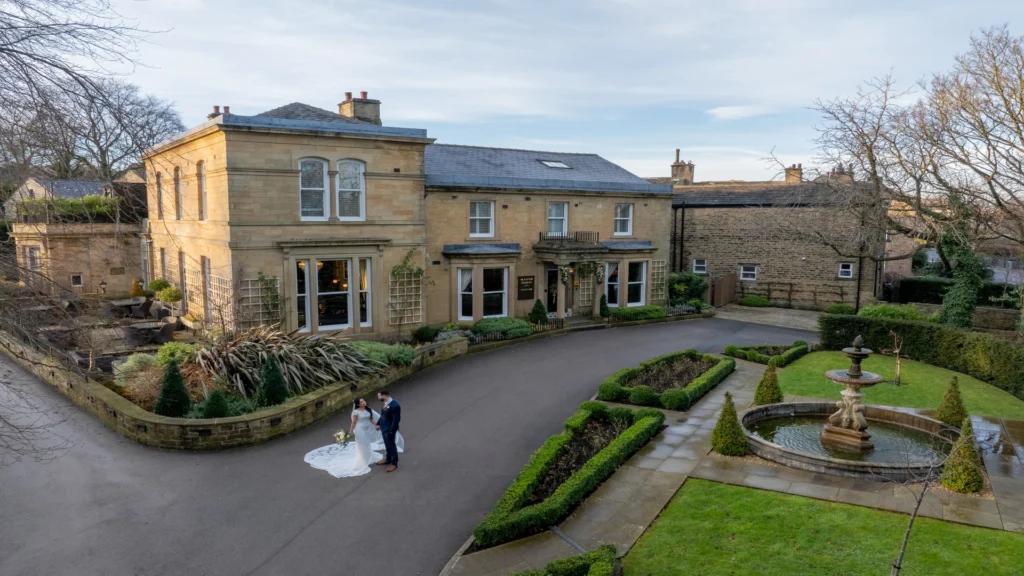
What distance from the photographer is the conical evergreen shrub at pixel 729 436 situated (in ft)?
42.2

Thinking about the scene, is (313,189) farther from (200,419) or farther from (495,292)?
(200,419)

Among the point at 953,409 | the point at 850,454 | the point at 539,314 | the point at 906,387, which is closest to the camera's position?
the point at 850,454

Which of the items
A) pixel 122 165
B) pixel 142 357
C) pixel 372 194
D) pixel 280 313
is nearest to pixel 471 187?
pixel 372 194

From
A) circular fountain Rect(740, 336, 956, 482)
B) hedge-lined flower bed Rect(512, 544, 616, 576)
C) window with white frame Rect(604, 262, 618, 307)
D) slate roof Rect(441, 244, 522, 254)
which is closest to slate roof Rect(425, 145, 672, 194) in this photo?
slate roof Rect(441, 244, 522, 254)

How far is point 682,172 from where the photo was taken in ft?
155

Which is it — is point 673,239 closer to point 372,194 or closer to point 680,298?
point 680,298

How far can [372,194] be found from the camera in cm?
2197

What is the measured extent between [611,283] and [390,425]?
19.1 meters

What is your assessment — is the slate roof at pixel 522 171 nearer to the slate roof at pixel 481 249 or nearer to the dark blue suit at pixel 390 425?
the slate roof at pixel 481 249

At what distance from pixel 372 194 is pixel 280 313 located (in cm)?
492

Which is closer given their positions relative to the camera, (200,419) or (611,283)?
(200,419)

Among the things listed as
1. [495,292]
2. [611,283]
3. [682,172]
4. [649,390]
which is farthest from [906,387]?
[682,172]

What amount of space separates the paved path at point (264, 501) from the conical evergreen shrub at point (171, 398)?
0.91 meters

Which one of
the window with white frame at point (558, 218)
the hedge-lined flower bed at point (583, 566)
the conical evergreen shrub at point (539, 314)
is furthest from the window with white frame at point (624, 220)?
the hedge-lined flower bed at point (583, 566)
